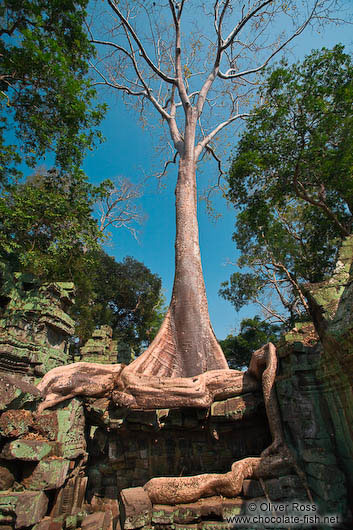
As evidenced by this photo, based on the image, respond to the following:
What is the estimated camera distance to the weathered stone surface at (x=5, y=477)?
9.66ft

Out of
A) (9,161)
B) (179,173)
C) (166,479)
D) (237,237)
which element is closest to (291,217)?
(237,237)

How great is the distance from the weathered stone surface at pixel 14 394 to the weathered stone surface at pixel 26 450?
384 millimetres

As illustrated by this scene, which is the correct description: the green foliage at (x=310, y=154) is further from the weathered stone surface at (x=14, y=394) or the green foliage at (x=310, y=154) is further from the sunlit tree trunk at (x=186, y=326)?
the weathered stone surface at (x=14, y=394)

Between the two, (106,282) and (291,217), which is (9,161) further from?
(106,282)

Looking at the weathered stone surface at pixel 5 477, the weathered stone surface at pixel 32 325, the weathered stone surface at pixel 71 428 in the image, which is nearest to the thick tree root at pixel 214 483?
→ the weathered stone surface at pixel 71 428

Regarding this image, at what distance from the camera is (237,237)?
47.7ft

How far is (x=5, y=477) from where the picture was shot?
9.78 feet

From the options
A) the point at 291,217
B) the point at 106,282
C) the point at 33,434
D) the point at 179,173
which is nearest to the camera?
the point at 33,434

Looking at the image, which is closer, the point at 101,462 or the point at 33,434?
the point at 33,434

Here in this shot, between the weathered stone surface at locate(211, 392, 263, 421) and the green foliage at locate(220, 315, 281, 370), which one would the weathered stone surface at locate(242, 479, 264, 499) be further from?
the green foliage at locate(220, 315, 281, 370)

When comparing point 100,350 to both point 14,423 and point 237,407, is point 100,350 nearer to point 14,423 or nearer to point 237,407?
point 14,423

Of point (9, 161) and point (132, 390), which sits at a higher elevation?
point (9, 161)

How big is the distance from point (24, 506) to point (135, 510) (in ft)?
3.58

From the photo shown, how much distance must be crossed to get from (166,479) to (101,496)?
153 cm
